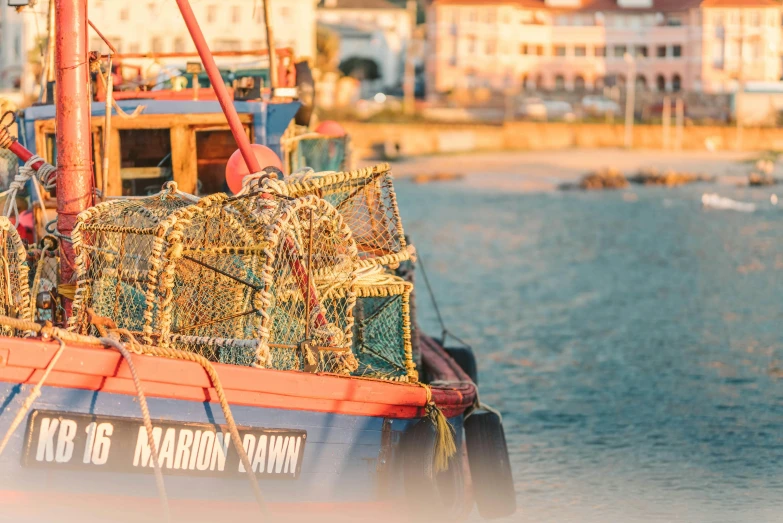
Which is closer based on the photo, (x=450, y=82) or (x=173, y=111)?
(x=173, y=111)

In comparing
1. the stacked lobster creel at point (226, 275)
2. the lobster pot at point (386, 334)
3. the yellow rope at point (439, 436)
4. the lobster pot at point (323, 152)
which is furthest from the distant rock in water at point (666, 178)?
the stacked lobster creel at point (226, 275)

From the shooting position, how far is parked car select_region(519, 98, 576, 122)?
87769 mm

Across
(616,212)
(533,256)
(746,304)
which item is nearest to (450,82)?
(616,212)

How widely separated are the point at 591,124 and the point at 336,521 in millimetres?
73184

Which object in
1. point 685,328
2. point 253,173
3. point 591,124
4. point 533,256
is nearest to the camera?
point 253,173

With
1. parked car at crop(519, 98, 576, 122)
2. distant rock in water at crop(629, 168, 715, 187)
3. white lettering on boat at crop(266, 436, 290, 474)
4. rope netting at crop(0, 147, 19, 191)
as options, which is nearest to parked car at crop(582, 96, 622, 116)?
parked car at crop(519, 98, 576, 122)

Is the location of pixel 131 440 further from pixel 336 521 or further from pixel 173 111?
pixel 173 111

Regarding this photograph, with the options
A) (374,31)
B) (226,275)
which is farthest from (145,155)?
(374,31)

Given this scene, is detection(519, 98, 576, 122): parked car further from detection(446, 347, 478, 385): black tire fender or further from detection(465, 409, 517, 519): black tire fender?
detection(465, 409, 517, 519): black tire fender

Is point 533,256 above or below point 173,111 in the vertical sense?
below

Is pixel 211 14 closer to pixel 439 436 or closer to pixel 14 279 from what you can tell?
pixel 14 279

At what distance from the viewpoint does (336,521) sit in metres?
7.93

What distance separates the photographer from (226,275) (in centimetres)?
750

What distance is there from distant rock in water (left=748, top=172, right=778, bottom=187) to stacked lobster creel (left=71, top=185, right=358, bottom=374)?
56.4 m
